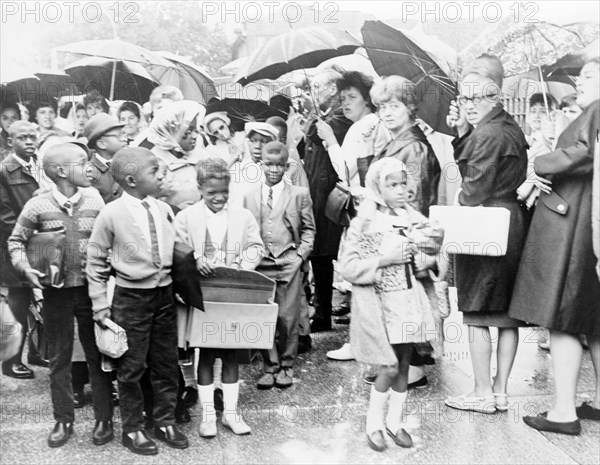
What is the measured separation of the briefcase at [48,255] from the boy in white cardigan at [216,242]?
0.68 meters

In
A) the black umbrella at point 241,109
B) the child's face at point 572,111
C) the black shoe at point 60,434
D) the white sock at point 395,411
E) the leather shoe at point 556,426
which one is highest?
the child's face at point 572,111

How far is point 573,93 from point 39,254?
3.68 m

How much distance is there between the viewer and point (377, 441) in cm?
418

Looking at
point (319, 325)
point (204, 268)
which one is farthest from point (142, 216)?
point (319, 325)

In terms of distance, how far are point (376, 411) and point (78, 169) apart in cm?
218

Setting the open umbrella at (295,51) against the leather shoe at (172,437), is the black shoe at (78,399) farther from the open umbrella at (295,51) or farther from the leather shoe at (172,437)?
the open umbrella at (295,51)

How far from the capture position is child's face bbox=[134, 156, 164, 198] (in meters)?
4.11

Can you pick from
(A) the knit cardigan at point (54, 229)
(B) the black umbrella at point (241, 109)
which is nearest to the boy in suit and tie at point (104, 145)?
(A) the knit cardigan at point (54, 229)

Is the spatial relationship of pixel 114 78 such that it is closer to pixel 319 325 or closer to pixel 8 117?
pixel 8 117

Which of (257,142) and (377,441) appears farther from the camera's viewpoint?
(257,142)

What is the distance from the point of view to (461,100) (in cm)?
496

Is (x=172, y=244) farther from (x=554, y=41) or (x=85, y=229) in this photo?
(x=554, y=41)

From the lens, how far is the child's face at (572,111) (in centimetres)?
498

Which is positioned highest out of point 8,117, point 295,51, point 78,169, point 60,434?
point 295,51
